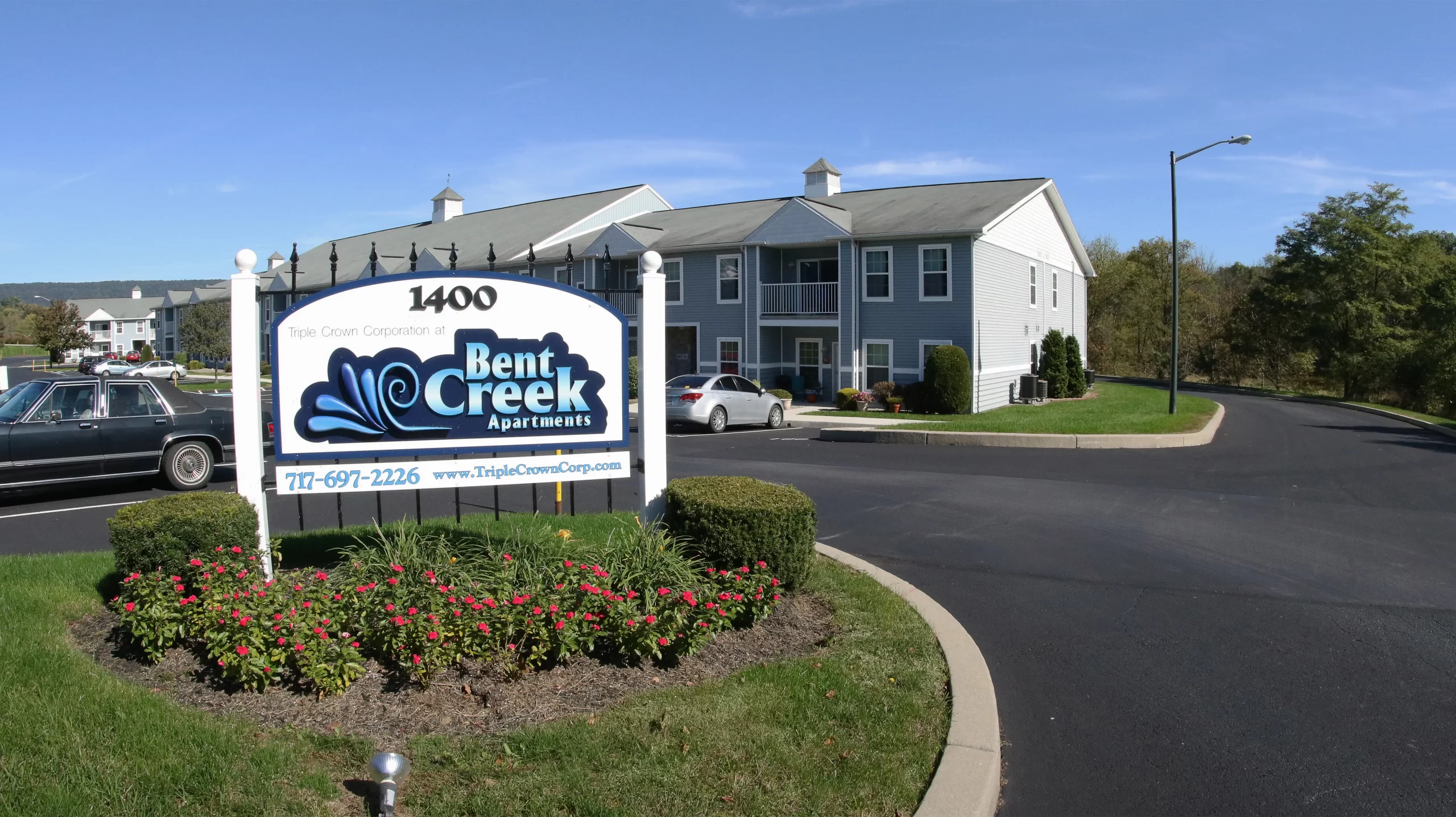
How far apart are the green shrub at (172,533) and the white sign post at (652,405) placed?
257 centimetres

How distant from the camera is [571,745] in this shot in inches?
177

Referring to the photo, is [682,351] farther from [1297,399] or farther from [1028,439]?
[1297,399]

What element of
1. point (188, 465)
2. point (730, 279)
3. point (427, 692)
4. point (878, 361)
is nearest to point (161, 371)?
point (730, 279)

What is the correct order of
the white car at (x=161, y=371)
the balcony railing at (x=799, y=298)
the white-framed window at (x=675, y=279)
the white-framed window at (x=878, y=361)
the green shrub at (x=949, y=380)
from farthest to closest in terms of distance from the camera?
the white car at (x=161, y=371) → the white-framed window at (x=675, y=279) → the balcony railing at (x=799, y=298) → the white-framed window at (x=878, y=361) → the green shrub at (x=949, y=380)

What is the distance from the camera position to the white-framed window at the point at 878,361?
28891mm

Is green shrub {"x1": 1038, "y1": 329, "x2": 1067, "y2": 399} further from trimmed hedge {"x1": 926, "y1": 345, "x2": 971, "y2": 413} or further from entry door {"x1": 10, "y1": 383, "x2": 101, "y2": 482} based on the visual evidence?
entry door {"x1": 10, "y1": 383, "x2": 101, "y2": 482}

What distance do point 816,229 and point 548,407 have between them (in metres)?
23.4

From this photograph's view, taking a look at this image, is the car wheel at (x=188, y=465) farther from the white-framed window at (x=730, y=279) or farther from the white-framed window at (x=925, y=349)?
the white-framed window at (x=730, y=279)

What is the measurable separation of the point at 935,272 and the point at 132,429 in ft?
67.9

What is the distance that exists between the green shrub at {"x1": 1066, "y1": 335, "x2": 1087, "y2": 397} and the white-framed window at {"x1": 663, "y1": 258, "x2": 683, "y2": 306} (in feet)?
43.4

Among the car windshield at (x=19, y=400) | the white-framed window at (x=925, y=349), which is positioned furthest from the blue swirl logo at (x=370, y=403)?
the white-framed window at (x=925, y=349)

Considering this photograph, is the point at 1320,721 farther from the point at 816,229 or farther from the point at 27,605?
the point at 816,229

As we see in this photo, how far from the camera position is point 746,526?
20.9 ft

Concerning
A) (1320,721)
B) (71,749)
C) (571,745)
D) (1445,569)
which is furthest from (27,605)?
(1445,569)
